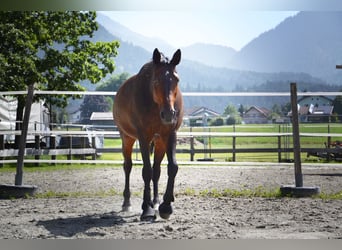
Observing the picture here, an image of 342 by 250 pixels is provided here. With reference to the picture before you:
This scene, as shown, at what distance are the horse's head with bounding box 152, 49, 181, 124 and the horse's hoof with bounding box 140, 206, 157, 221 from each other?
19.3 inches

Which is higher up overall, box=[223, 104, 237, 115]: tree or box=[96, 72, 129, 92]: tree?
box=[96, 72, 129, 92]: tree

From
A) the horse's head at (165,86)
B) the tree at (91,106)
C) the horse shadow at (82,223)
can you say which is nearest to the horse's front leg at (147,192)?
the horse shadow at (82,223)

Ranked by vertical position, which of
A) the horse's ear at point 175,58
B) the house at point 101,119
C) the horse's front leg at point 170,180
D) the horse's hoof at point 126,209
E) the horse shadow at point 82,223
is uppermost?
the horse's ear at point 175,58

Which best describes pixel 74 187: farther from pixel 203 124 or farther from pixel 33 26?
pixel 33 26

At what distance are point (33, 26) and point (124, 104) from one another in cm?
185

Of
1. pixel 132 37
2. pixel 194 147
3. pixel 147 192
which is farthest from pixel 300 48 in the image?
pixel 147 192

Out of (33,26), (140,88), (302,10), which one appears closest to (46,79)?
(33,26)

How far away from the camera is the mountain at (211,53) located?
4.15m

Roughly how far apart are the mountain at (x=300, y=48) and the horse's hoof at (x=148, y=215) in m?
1.96

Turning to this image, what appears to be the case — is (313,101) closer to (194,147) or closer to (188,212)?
(194,147)

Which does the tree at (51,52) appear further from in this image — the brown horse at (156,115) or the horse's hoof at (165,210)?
the horse's hoof at (165,210)

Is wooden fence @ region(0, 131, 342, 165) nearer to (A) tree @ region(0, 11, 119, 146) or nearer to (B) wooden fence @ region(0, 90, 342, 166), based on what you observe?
(B) wooden fence @ region(0, 90, 342, 166)

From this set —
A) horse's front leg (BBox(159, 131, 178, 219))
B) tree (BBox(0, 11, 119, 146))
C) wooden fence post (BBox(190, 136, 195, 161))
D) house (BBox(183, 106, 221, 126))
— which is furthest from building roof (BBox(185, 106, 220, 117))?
horse's front leg (BBox(159, 131, 178, 219))

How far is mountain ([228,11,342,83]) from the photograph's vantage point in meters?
4.04
